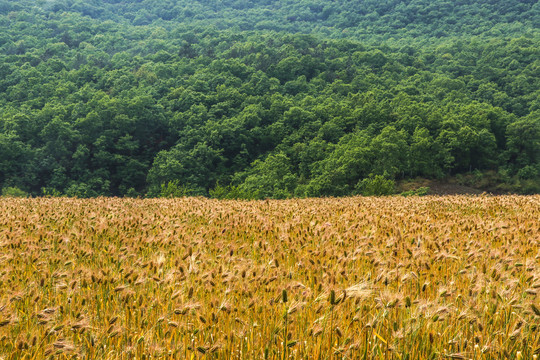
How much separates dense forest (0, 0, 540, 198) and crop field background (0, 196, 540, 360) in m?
24.2

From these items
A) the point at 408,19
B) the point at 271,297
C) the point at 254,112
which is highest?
the point at 271,297

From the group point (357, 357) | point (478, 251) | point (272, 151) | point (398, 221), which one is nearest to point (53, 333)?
point (357, 357)

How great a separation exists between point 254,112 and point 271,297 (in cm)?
9245

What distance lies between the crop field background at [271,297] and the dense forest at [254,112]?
24174mm

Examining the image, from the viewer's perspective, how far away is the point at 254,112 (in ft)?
310

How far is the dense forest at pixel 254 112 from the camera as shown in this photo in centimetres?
7450

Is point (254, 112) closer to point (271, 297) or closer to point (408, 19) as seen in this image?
point (271, 297)

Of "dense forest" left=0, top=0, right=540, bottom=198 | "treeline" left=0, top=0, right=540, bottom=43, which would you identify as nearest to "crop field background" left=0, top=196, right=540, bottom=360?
"dense forest" left=0, top=0, right=540, bottom=198

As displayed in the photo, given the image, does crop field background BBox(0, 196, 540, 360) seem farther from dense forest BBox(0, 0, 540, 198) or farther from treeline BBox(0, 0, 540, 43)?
treeline BBox(0, 0, 540, 43)

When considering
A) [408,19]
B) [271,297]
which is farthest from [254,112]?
[408,19]

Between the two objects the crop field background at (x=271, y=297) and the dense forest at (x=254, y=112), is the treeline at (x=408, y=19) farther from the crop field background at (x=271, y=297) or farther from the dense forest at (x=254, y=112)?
the crop field background at (x=271, y=297)

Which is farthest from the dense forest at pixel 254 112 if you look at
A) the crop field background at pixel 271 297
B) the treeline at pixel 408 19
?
the crop field background at pixel 271 297

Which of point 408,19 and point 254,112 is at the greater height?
point 408,19

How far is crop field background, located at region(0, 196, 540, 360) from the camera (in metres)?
2.62
